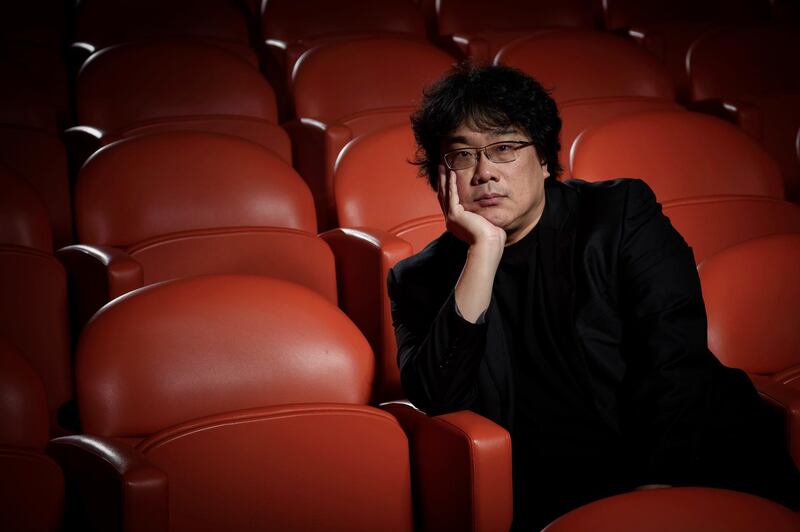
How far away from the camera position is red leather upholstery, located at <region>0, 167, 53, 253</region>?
0.85m

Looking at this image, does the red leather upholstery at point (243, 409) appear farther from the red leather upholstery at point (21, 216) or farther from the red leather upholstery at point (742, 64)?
the red leather upholstery at point (742, 64)

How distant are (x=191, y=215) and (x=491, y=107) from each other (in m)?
0.40

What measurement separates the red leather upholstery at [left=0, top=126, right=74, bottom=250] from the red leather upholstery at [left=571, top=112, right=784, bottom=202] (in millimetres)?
547

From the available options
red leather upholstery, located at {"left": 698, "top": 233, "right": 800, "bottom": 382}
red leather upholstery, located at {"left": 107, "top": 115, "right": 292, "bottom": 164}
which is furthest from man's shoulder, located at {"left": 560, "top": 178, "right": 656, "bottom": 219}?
red leather upholstery, located at {"left": 107, "top": 115, "right": 292, "bottom": 164}

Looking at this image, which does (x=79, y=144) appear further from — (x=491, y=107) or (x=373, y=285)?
(x=491, y=107)

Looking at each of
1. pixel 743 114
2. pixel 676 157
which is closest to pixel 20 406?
pixel 676 157

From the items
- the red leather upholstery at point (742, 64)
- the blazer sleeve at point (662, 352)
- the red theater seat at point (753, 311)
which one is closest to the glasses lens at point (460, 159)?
the blazer sleeve at point (662, 352)

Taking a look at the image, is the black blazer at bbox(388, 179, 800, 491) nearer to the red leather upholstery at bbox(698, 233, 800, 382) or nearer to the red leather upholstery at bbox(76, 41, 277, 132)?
the red leather upholstery at bbox(698, 233, 800, 382)

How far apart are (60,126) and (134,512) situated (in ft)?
2.75

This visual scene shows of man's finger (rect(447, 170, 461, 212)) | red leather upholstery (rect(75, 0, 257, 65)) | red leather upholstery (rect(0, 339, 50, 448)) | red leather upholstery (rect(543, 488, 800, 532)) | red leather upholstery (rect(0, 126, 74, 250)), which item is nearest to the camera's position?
red leather upholstery (rect(543, 488, 800, 532))

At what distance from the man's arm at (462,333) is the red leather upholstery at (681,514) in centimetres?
17

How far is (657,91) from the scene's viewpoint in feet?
4.29

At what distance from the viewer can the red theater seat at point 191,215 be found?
85 centimetres

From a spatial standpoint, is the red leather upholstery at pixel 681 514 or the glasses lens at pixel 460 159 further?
the glasses lens at pixel 460 159
